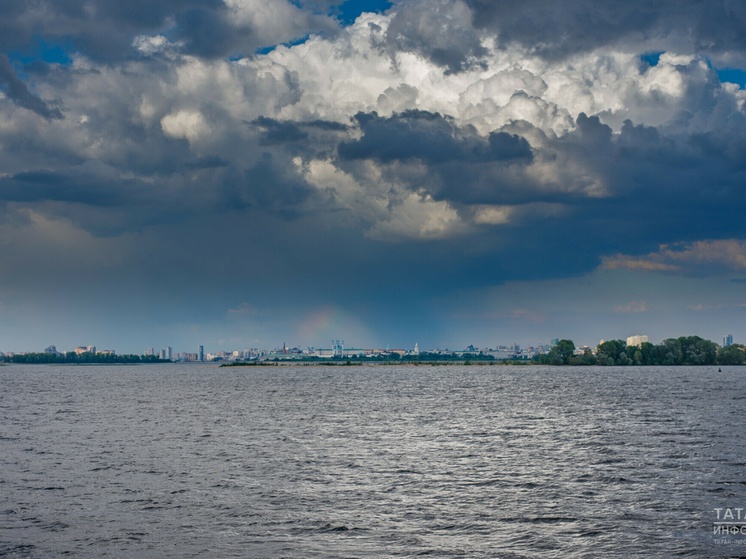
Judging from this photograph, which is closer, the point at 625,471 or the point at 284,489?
the point at 284,489

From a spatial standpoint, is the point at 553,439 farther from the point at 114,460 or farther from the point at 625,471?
the point at 114,460

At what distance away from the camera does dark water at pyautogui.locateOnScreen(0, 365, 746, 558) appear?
27.3m

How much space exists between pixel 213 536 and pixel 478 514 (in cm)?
1362

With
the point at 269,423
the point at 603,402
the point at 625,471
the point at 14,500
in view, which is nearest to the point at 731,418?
the point at 603,402

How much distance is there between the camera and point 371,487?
126 feet

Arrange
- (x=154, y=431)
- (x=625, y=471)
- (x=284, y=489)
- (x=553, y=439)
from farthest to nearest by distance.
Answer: (x=154, y=431), (x=553, y=439), (x=625, y=471), (x=284, y=489)

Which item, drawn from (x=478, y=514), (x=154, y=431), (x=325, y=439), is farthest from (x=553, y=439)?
(x=154, y=431)

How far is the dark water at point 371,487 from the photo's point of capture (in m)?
27.3

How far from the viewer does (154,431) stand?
67.7m

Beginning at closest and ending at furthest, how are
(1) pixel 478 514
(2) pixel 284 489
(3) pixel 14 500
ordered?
(1) pixel 478 514 < (3) pixel 14 500 < (2) pixel 284 489

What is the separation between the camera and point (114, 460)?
4803 cm

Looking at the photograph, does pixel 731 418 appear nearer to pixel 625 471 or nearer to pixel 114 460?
pixel 625 471

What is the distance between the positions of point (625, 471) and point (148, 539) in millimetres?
32717

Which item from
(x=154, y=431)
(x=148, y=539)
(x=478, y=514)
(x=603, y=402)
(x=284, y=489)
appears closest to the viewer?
(x=148, y=539)
